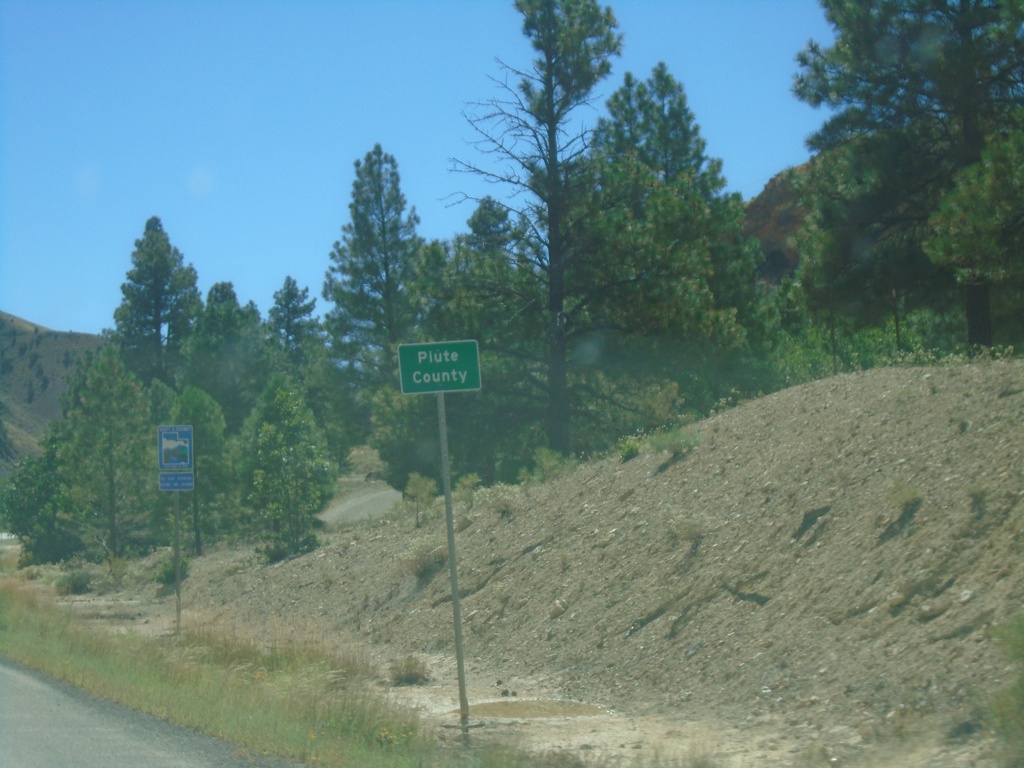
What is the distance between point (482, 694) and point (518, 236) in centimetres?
1656

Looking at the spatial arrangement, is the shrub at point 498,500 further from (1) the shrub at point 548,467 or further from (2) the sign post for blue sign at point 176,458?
(2) the sign post for blue sign at point 176,458

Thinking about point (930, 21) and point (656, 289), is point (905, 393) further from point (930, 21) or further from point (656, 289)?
point (656, 289)

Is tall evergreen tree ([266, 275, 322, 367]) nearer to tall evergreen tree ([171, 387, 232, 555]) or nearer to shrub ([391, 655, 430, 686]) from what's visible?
tall evergreen tree ([171, 387, 232, 555])

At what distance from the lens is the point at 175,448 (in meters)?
19.4

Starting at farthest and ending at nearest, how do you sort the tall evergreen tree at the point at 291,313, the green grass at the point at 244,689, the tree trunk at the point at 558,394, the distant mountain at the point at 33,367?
1. the distant mountain at the point at 33,367
2. the tall evergreen tree at the point at 291,313
3. the tree trunk at the point at 558,394
4. the green grass at the point at 244,689

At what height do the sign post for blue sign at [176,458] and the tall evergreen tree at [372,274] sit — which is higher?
the tall evergreen tree at [372,274]

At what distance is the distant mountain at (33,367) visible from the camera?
115438 millimetres

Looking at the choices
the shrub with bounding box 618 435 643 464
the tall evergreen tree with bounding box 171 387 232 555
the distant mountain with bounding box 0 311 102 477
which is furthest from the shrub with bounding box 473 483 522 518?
the distant mountain with bounding box 0 311 102 477

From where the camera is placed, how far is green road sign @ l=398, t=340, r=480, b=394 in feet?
32.7

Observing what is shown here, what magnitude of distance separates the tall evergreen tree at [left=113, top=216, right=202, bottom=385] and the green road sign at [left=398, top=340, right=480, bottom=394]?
54.9m

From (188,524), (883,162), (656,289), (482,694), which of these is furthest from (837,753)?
(188,524)

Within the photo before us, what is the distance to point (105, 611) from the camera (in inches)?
1075

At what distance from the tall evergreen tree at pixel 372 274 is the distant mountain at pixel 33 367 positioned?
6992 centimetres

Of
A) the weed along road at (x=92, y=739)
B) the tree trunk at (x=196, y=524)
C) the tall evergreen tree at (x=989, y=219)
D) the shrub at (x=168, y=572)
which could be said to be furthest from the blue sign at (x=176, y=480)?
the tree trunk at (x=196, y=524)
